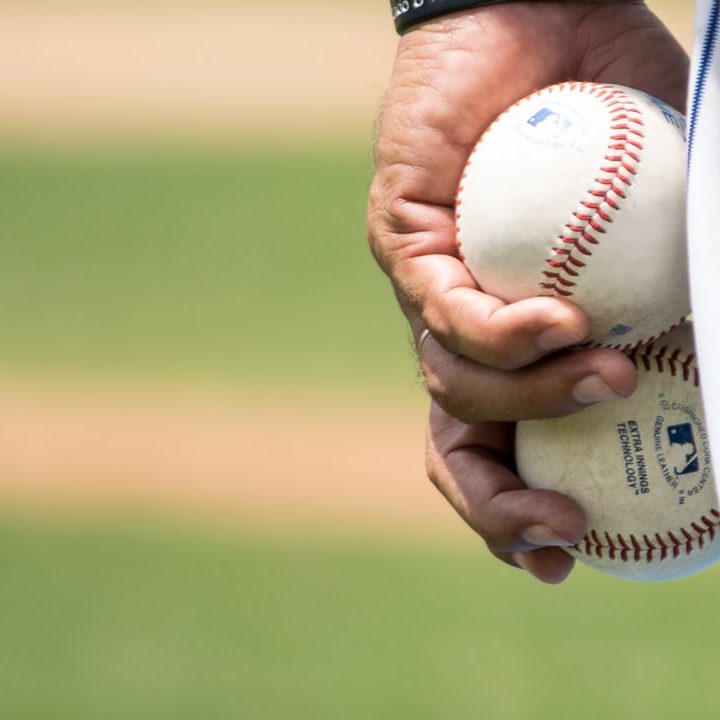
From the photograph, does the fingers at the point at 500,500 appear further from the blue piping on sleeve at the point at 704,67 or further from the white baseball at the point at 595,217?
the blue piping on sleeve at the point at 704,67

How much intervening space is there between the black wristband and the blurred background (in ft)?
5.93

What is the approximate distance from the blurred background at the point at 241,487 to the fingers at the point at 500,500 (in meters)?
1.56

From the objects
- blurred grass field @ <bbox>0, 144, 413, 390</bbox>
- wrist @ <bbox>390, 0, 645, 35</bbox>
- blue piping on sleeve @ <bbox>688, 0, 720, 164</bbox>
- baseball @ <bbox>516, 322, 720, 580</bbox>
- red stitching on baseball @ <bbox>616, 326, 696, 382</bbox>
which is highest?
blurred grass field @ <bbox>0, 144, 413, 390</bbox>

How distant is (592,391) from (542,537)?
0.21 metres

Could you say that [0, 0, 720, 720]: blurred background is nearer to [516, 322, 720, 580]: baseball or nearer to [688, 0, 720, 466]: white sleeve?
[516, 322, 720, 580]: baseball

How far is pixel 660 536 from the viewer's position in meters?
1.80

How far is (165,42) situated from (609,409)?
9214 mm

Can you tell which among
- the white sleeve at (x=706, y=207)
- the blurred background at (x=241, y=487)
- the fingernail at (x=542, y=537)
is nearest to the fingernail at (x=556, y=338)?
the white sleeve at (x=706, y=207)

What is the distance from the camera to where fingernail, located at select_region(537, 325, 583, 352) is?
1.60 meters

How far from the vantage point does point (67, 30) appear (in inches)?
424

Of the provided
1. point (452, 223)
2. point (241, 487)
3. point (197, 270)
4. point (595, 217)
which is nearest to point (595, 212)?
point (595, 217)

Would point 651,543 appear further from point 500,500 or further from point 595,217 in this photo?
point 595,217

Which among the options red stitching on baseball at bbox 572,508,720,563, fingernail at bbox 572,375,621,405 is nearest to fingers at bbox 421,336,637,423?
fingernail at bbox 572,375,621,405

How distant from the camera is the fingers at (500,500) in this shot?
1746 mm
